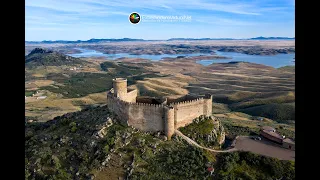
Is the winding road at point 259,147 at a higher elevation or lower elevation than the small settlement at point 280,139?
lower

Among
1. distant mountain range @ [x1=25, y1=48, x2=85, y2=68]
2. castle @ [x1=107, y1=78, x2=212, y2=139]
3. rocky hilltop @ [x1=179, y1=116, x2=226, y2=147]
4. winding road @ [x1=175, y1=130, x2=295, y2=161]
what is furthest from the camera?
distant mountain range @ [x1=25, y1=48, x2=85, y2=68]

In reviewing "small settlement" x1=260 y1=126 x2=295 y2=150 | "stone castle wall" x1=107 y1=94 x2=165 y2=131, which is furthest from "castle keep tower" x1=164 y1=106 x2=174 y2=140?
"small settlement" x1=260 y1=126 x2=295 y2=150

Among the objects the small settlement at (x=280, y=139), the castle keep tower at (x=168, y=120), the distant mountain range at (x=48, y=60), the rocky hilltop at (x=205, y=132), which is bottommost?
the small settlement at (x=280, y=139)

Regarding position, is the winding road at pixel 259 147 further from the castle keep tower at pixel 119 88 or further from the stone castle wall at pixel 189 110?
the castle keep tower at pixel 119 88

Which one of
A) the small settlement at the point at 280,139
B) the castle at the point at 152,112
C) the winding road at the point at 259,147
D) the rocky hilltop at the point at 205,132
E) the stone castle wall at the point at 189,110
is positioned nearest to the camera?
the castle at the point at 152,112

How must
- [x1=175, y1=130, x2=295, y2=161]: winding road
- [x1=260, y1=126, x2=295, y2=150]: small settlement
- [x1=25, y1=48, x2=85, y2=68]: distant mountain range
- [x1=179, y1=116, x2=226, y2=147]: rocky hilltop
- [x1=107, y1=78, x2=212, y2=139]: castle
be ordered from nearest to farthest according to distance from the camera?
[x1=107, y1=78, x2=212, y2=139]: castle → [x1=175, y1=130, x2=295, y2=161]: winding road → [x1=179, y1=116, x2=226, y2=147]: rocky hilltop → [x1=260, y1=126, x2=295, y2=150]: small settlement → [x1=25, y1=48, x2=85, y2=68]: distant mountain range

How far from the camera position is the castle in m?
28.2

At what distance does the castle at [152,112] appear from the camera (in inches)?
1112

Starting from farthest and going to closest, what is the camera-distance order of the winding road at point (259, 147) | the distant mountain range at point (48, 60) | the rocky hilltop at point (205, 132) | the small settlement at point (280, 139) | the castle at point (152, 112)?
the distant mountain range at point (48, 60)
the small settlement at point (280, 139)
the rocky hilltop at point (205, 132)
the winding road at point (259, 147)
the castle at point (152, 112)

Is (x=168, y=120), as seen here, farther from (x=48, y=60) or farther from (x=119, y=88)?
(x=48, y=60)

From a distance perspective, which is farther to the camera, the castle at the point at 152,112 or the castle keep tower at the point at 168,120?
the castle at the point at 152,112

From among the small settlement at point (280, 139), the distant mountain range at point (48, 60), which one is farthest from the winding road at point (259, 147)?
the distant mountain range at point (48, 60)

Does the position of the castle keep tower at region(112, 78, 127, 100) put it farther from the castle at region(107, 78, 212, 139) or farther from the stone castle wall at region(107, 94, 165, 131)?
the stone castle wall at region(107, 94, 165, 131)
